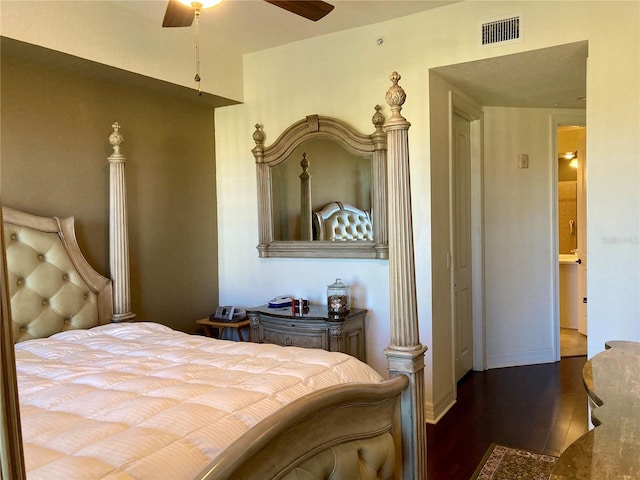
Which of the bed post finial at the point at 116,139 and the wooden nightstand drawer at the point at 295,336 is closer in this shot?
the bed post finial at the point at 116,139

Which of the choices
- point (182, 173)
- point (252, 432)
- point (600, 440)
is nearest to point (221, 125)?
point (182, 173)

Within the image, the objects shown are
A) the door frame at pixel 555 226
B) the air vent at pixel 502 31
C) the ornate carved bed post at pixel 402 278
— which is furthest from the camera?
the door frame at pixel 555 226

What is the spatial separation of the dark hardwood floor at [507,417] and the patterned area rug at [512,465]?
0.17 feet

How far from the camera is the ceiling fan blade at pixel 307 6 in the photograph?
2.21 metres

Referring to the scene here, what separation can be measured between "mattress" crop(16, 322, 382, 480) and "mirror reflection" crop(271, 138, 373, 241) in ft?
5.07

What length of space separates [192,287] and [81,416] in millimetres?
2622

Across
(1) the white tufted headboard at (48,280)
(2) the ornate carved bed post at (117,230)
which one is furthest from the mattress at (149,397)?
(2) the ornate carved bed post at (117,230)

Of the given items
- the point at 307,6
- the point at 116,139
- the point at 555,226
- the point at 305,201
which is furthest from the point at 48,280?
the point at 555,226

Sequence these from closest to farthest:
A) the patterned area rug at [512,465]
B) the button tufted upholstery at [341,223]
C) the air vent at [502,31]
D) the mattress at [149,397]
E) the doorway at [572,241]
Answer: the mattress at [149,397], the patterned area rug at [512,465], the air vent at [502,31], the button tufted upholstery at [341,223], the doorway at [572,241]

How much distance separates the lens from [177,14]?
7.79 ft

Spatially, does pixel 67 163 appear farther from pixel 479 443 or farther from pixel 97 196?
pixel 479 443

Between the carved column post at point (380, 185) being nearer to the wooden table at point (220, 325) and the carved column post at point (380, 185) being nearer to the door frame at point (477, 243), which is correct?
the wooden table at point (220, 325)

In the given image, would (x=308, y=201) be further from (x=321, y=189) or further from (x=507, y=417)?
(x=507, y=417)

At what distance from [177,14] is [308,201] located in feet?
5.77
